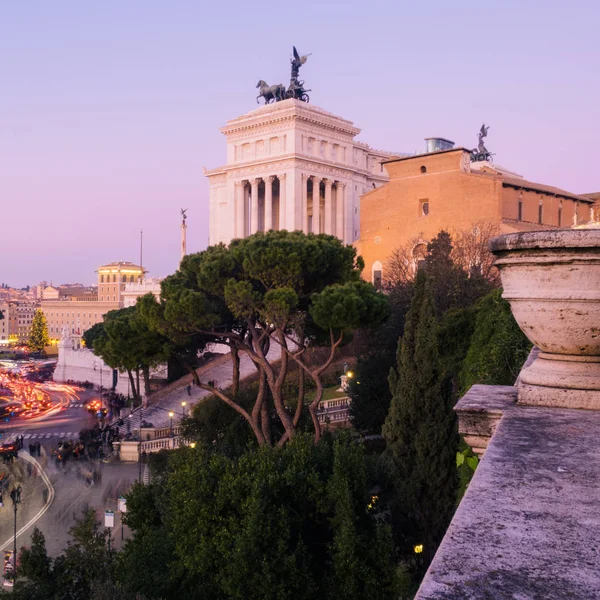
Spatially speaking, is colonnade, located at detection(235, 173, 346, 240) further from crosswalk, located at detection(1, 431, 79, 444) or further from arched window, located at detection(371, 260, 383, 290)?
crosswalk, located at detection(1, 431, 79, 444)

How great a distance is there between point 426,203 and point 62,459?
73.2 feet

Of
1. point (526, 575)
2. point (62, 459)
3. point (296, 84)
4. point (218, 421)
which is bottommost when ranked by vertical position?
point (62, 459)

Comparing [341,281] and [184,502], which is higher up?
[341,281]

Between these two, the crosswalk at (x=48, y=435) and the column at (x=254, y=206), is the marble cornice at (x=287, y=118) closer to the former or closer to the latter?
the column at (x=254, y=206)

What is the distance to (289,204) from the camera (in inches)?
1763

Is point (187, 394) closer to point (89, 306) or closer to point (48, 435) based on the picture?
point (48, 435)

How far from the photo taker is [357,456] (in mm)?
8875

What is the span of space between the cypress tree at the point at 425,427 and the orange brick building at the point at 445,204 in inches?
699

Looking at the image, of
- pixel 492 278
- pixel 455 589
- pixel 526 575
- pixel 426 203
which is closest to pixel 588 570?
pixel 526 575

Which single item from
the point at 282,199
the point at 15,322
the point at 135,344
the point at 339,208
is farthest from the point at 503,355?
the point at 15,322

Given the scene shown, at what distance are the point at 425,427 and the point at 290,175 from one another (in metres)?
33.6

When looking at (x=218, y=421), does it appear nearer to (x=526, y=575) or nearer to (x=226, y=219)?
(x=526, y=575)

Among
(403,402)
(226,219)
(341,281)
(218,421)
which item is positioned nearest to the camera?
(403,402)

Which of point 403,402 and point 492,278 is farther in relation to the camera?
point 492,278
